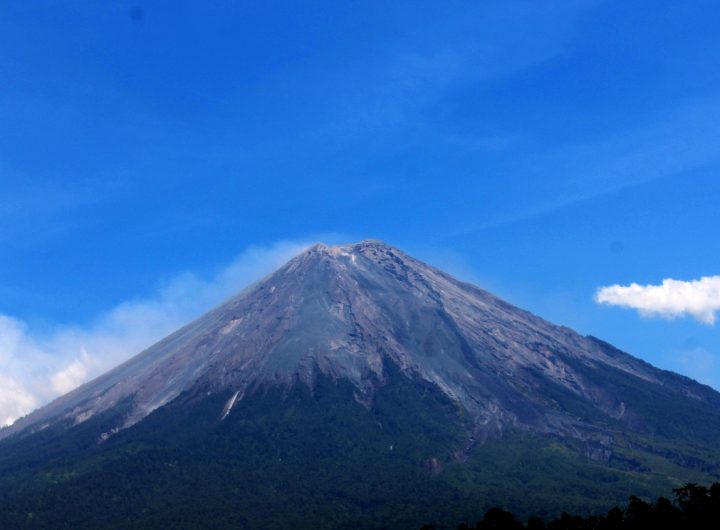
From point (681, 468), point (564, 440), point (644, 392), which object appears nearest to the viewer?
point (681, 468)

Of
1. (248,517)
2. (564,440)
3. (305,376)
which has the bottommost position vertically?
(248,517)

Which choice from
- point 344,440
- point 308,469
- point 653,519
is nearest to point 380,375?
point 344,440

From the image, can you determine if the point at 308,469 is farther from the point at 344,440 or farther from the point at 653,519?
the point at 653,519

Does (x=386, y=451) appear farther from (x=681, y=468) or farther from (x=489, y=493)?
(x=681, y=468)

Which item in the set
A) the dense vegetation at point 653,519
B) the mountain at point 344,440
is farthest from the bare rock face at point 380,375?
the dense vegetation at point 653,519

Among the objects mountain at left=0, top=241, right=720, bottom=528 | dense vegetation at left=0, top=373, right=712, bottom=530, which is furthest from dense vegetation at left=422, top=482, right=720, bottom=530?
mountain at left=0, top=241, right=720, bottom=528

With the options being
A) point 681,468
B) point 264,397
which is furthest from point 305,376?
point 681,468
